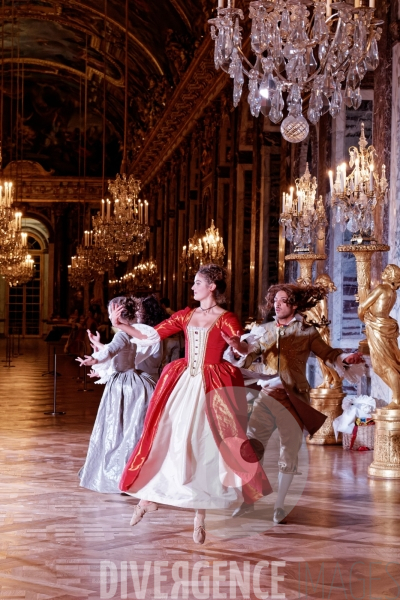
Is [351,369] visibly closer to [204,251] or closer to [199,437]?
[199,437]

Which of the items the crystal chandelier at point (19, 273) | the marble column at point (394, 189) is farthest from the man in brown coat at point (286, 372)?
the crystal chandelier at point (19, 273)

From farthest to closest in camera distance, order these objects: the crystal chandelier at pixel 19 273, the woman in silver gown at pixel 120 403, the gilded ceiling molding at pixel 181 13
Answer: the crystal chandelier at pixel 19 273 < the gilded ceiling molding at pixel 181 13 < the woman in silver gown at pixel 120 403

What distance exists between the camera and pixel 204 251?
59.0ft

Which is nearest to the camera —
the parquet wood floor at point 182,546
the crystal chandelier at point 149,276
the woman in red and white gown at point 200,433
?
the parquet wood floor at point 182,546

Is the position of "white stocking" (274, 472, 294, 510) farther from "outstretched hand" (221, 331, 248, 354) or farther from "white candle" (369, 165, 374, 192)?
"white candle" (369, 165, 374, 192)

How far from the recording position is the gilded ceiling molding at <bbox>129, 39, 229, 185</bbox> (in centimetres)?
1752

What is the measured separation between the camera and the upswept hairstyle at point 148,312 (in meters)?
7.30

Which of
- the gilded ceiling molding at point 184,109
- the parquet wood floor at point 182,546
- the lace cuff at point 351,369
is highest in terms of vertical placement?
the gilded ceiling molding at point 184,109

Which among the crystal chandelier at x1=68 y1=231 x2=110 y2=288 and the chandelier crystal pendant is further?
the crystal chandelier at x1=68 y1=231 x2=110 y2=288

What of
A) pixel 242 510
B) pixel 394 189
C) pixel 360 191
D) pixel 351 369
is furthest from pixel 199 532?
pixel 394 189

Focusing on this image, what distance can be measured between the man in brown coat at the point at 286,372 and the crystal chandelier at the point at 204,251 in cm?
1012

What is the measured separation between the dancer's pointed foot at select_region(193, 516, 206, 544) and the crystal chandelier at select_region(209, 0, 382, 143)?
8.64ft

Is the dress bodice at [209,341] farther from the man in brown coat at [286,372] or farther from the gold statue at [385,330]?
the gold statue at [385,330]

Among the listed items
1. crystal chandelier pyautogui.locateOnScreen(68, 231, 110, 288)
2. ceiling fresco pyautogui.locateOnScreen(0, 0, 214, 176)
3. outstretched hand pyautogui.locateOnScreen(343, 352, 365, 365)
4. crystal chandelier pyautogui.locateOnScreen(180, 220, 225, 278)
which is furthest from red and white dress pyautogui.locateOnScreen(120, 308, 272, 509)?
ceiling fresco pyautogui.locateOnScreen(0, 0, 214, 176)
